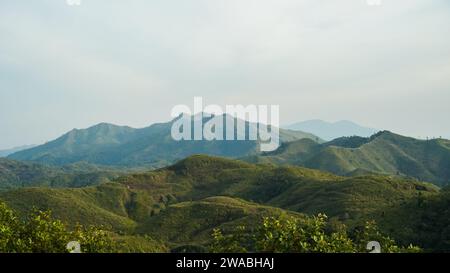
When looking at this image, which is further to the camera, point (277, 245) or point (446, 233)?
point (446, 233)

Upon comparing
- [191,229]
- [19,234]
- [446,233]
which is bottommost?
[191,229]

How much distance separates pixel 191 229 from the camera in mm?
159500

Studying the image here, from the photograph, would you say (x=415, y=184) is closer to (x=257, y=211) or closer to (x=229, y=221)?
(x=257, y=211)
